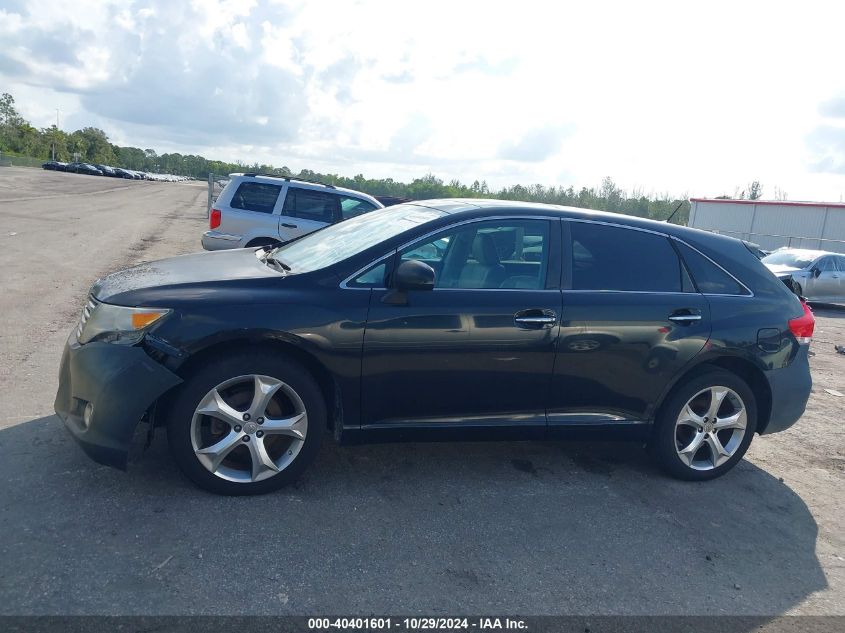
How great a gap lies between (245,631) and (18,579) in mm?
1042

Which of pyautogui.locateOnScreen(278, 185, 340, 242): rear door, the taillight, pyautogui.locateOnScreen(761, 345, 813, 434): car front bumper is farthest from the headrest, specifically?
pyautogui.locateOnScreen(278, 185, 340, 242): rear door

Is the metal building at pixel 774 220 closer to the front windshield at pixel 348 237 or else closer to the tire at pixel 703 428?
the tire at pixel 703 428

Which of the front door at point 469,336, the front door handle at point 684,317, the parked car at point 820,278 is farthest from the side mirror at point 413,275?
the parked car at point 820,278

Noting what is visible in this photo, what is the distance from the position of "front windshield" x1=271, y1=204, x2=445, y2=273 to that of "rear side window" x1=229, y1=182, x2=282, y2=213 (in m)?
6.82

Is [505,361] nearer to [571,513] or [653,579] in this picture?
[571,513]

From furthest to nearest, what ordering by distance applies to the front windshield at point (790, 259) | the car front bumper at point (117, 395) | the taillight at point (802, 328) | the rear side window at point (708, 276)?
the front windshield at point (790, 259) < the taillight at point (802, 328) < the rear side window at point (708, 276) < the car front bumper at point (117, 395)

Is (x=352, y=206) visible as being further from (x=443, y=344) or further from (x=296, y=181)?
(x=443, y=344)

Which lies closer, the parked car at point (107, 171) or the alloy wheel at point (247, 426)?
the alloy wheel at point (247, 426)

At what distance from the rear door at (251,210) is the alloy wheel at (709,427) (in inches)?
331

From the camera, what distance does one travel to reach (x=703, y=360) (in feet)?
16.1

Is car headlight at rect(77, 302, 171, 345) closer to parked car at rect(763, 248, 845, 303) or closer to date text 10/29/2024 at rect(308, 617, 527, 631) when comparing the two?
date text 10/29/2024 at rect(308, 617, 527, 631)

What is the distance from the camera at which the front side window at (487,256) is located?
15.0 feet

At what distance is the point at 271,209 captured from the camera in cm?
1211

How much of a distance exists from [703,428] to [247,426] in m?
2.99
